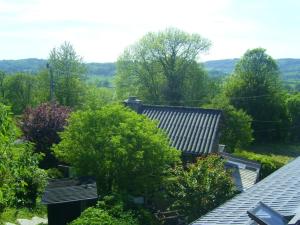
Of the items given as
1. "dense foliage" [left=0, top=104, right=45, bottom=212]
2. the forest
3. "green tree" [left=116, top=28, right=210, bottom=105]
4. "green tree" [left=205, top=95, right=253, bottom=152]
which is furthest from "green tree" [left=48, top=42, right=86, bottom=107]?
"dense foliage" [left=0, top=104, right=45, bottom=212]

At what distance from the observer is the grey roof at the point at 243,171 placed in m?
23.8

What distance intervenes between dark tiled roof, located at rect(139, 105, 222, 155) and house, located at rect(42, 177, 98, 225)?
28.3 ft

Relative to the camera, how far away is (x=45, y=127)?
29562mm

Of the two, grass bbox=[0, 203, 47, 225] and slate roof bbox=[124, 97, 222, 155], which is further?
slate roof bbox=[124, 97, 222, 155]

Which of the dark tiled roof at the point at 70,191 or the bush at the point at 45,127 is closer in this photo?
the dark tiled roof at the point at 70,191

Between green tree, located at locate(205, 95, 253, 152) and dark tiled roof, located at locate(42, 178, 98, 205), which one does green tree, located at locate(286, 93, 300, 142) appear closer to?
green tree, located at locate(205, 95, 253, 152)

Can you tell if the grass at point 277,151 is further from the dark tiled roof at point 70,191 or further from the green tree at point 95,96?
the dark tiled roof at point 70,191

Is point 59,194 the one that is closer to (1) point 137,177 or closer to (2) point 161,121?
(1) point 137,177

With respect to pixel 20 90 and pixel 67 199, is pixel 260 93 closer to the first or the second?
pixel 20 90

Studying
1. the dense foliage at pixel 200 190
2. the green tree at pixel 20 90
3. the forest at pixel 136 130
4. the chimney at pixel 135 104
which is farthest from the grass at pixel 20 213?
the green tree at pixel 20 90

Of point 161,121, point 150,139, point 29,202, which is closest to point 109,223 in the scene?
point 150,139

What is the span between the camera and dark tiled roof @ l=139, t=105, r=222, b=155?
2684 cm

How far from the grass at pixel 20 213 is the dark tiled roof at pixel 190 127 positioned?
937cm

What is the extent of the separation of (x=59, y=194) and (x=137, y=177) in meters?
3.65
